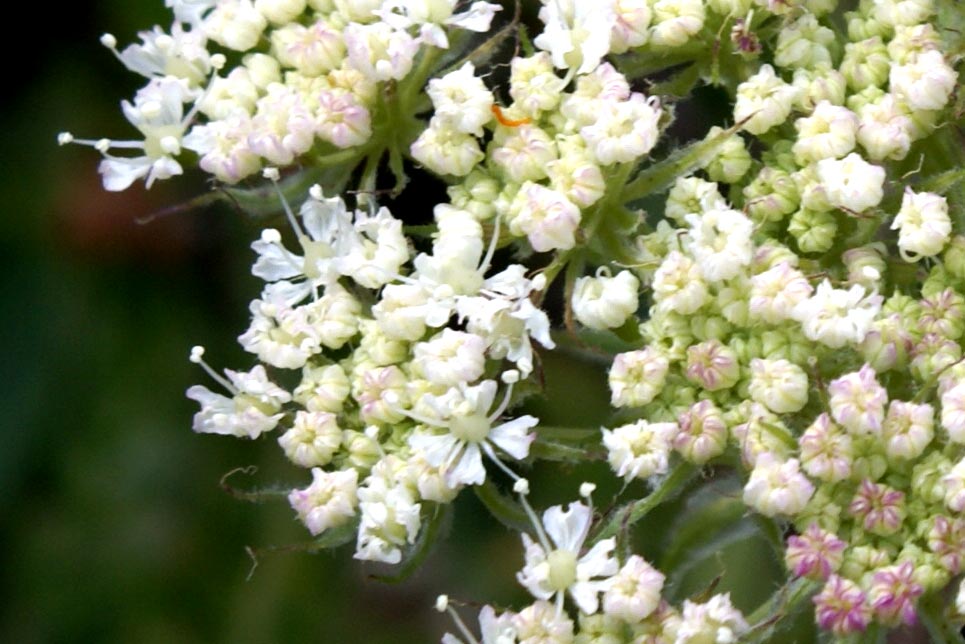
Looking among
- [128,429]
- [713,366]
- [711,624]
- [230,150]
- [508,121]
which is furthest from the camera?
[128,429]

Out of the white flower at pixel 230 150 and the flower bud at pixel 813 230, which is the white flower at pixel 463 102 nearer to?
the white flower at pixel 230 150

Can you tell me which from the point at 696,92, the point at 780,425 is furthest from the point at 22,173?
the point at 780,425

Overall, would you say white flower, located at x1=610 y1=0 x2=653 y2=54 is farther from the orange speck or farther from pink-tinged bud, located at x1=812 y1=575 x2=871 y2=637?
pink-tinged bud, located at x1=812 y1=575 x2=871 y2=637

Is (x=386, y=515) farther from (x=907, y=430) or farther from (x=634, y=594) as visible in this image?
(x=907, y=430)

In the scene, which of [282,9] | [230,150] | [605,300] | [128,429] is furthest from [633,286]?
[128,429]

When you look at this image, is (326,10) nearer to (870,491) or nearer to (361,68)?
(361,68)

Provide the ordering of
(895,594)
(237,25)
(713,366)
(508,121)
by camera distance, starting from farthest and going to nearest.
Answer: (237,25), (508,121), (713,366), (895,594)

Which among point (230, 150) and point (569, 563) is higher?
point (230, 150)
